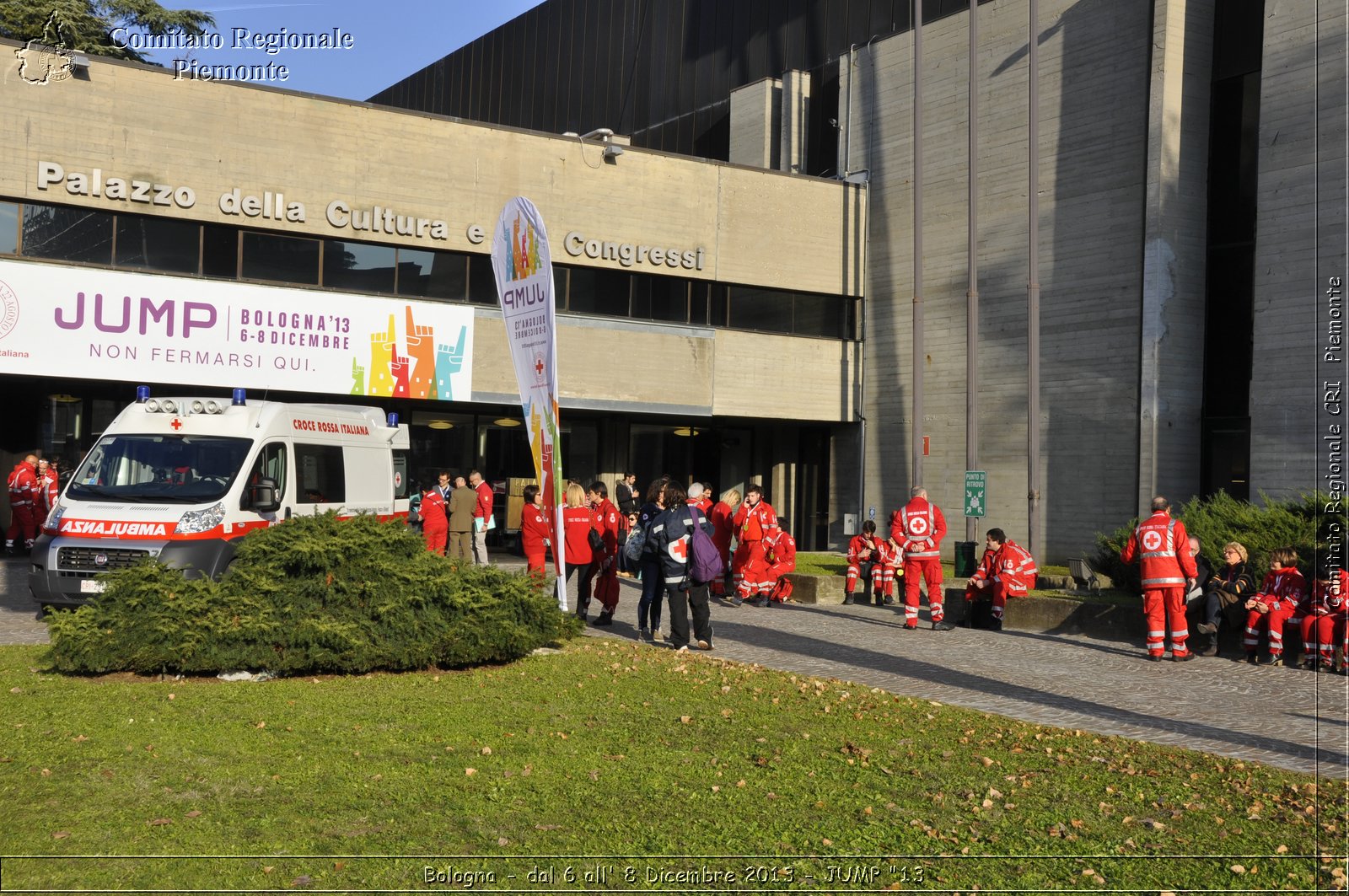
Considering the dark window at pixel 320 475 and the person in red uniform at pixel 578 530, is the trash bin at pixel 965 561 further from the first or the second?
the dark window at pixel 320 475

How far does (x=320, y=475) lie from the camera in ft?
52.5

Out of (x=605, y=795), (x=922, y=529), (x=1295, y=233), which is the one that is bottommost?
(x=605, y=795)

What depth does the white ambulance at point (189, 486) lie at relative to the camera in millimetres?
13219

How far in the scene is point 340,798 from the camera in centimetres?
684

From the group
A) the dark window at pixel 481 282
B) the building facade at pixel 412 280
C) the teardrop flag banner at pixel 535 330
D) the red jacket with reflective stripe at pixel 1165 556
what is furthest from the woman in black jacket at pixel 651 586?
the dark window at pixel 481 282

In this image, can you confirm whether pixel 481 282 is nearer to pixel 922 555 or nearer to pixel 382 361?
pixel 382 361

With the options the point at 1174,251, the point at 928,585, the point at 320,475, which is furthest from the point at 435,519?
the point at 1174,251

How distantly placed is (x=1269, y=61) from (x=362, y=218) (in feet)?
52.9

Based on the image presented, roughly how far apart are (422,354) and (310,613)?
46.6 feet

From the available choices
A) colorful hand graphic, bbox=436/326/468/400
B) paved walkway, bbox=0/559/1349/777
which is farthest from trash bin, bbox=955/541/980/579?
colorful hand graphic, bbox=436/326/468/400

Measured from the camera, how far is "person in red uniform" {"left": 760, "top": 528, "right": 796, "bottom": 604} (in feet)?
63.8

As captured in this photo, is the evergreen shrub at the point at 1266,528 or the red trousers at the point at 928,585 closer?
the evergreen shrub at the point at 1266,528

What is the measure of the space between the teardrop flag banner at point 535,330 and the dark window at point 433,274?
33.2 ft

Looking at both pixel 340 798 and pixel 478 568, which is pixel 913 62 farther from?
pixel 340 798
